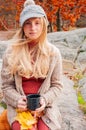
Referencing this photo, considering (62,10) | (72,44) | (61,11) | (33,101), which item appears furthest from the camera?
(61,11)

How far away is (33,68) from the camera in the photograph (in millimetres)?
3762

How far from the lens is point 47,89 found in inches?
151

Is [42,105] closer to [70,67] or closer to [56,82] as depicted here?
[56,82]

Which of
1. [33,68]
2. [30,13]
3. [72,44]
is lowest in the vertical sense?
[72,44]

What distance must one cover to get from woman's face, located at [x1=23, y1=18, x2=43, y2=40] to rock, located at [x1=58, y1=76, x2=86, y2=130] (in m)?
1.19

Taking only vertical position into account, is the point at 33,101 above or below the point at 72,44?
above

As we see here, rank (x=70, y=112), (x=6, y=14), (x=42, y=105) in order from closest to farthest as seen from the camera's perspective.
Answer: (x=42, y=105) → (x=70, y=112) → (x=6, y=14)

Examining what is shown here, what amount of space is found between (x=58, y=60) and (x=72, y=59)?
17.2ft

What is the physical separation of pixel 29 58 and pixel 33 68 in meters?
0.11

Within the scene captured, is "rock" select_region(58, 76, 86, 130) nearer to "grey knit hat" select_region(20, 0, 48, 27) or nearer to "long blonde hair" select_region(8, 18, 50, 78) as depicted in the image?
"long blonde hair" select_region(8, 18, 50, 78)

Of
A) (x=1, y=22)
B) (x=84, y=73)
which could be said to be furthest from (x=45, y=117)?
(x=1, y=22)

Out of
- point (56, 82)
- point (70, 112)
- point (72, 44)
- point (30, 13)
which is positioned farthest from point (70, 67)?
point (30, 13)

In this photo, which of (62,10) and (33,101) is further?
(62,10)

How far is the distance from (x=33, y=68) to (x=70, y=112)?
1226 millimetres
